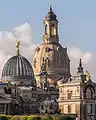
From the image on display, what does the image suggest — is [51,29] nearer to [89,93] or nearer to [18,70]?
[18,70]

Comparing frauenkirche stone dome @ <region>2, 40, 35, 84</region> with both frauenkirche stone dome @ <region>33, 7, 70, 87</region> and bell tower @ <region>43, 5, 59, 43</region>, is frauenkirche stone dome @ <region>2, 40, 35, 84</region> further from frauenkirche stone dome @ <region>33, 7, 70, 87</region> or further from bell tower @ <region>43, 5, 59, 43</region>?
bell tower @ <region>43, 5, 59, 43</region>

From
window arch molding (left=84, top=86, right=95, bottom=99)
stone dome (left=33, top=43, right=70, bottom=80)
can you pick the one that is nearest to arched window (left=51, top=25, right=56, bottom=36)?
stone dome (left=33, top=43, right=70, bottom=80)

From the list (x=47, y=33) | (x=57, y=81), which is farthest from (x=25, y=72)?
(x=47, y=33)

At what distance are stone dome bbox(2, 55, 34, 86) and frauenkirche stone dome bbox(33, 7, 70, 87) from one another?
10.2 m

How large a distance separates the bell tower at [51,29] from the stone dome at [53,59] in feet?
6.35

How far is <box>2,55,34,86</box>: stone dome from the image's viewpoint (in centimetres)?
13225

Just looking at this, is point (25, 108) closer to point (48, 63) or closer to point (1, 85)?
point (1, 85)

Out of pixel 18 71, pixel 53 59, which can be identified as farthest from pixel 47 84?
pixel 18 71

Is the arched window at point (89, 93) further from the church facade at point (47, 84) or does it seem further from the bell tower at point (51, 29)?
the bell tower at point (51, 29)

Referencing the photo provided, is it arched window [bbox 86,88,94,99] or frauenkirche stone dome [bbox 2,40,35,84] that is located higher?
frauenkirche stone dome [bbox 2,40,35,84]

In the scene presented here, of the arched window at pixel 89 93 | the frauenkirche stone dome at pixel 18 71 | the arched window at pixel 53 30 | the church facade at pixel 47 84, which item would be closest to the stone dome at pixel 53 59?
the church facade at pixel 47 84

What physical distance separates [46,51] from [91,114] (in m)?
33.9

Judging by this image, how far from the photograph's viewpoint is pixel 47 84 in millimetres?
139250

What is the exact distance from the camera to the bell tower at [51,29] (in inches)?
5910
